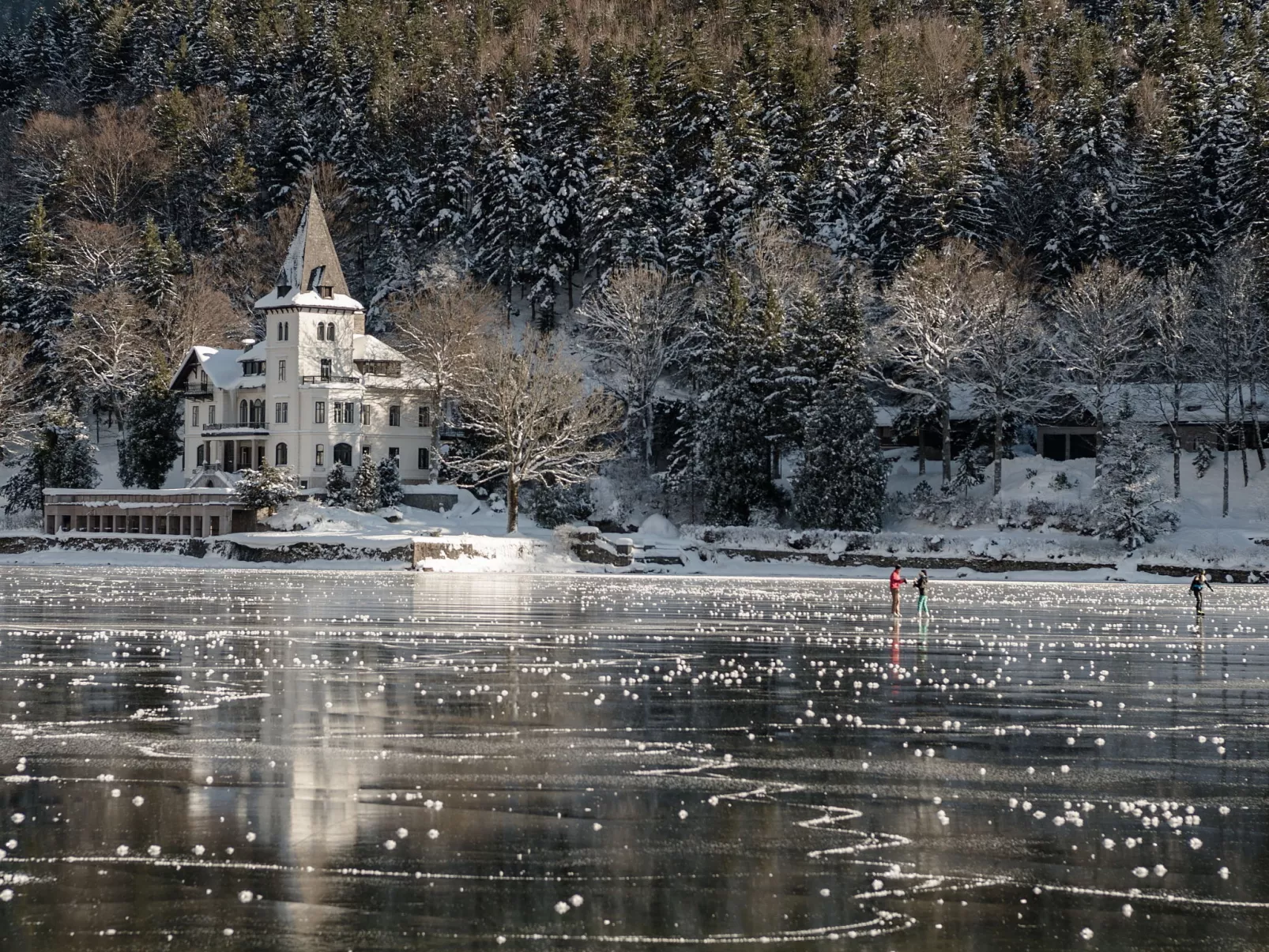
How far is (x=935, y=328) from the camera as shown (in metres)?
79.9

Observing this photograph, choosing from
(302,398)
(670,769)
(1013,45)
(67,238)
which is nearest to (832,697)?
(670,769)

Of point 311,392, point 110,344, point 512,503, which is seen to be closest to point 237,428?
point 311,392

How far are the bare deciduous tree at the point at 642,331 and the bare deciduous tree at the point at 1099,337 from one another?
20.8 m

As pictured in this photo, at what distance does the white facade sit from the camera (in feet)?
288

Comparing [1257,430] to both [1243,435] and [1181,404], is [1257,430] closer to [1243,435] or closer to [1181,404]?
[1243,435]

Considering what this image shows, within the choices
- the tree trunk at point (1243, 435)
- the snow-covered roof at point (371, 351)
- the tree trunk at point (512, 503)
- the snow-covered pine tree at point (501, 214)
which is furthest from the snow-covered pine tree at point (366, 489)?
the tree trunk at point (1243, 435)

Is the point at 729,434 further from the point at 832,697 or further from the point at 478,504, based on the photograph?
the point at 832,697

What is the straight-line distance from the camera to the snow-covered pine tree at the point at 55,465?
85.6 m

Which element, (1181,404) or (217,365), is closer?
(1181,404)

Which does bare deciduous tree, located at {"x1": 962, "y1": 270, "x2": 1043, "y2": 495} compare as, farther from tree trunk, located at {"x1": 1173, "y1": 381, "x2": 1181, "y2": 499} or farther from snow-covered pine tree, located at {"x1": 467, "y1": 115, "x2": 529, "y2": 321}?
snow-covered pine tree, located at {"x1": 467, "y1": 115, "x2": 529, "y2": 321}

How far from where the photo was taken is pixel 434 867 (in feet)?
36.0

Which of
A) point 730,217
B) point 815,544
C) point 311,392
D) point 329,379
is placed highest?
point 730,217

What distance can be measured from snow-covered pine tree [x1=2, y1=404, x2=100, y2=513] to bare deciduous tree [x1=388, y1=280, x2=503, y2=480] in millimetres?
19242

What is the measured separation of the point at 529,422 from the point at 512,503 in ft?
15.4
